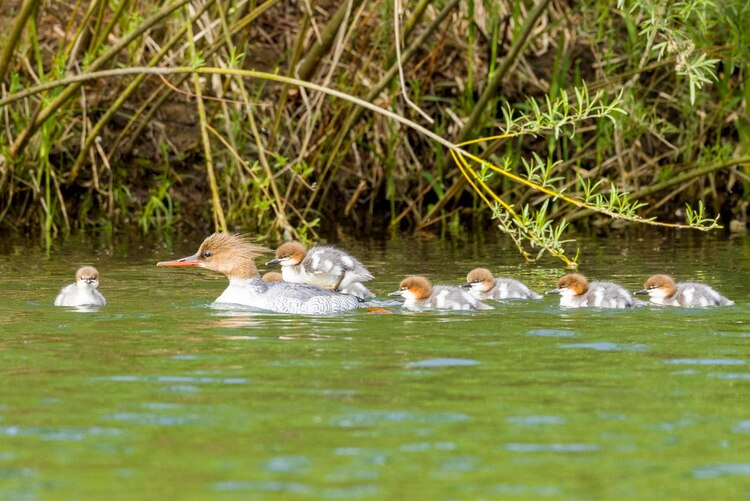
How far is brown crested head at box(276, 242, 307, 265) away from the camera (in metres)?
10.1

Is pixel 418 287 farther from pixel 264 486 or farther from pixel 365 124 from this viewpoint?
pixel 365 124

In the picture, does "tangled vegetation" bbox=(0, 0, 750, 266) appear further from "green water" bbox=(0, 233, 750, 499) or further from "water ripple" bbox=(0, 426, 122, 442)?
"water ripple" bbox=(0, 426, 122, 442)

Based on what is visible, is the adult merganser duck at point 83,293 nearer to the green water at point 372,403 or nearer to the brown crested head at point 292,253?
the green water at point 372,403

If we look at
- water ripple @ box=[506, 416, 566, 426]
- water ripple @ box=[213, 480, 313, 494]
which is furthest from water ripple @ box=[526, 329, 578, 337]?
water ripple @ box=[213, 480, 313, 494]

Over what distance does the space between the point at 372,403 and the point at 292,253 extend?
15.5 ft

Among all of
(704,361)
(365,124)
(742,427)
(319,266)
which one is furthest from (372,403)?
(365,124)

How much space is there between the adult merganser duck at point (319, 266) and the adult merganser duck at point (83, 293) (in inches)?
64.4

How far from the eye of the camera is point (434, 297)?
8594 mm

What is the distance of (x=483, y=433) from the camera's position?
16.4 feet

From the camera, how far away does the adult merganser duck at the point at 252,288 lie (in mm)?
8500

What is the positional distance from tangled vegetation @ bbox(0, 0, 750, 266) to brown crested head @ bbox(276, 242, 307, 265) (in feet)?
7.34

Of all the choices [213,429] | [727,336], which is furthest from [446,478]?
[727,336]

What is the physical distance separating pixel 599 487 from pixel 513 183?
10.5m

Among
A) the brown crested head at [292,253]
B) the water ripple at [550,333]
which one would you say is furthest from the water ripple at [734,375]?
the brown crested head at [292,253]
